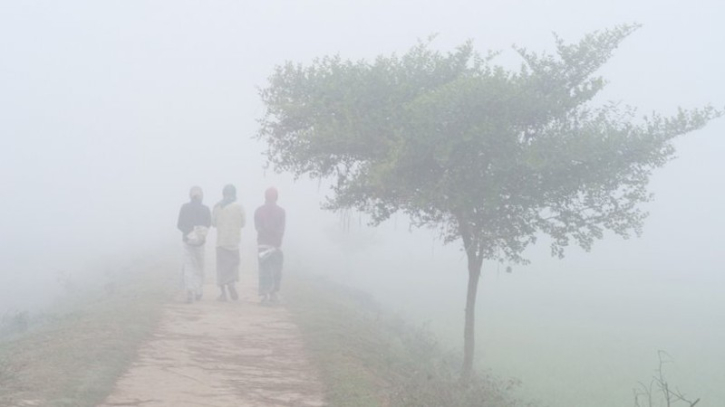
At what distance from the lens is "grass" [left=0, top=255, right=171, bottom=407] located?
9.04 metres

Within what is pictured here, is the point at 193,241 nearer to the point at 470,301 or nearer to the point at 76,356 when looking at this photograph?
the point at 470,301

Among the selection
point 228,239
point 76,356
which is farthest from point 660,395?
point 76,356

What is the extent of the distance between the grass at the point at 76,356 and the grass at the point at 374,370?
248 centimetres

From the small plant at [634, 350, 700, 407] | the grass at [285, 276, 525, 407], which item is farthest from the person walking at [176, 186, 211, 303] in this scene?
the small plant at [634, 350, 700, 407]

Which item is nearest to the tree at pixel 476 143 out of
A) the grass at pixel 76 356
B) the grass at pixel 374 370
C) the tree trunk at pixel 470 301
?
the tree trunk at pixel 470 301

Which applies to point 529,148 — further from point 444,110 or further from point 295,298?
point 295,298

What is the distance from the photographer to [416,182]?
14.3 m

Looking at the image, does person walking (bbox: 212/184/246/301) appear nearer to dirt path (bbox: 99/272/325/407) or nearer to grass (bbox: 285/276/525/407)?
grass (bbox: 285/276/525/407)

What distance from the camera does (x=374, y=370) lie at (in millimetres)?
12188

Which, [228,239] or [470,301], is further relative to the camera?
[228,239]

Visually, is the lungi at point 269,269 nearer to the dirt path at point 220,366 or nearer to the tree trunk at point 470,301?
the dirt path at point 220,366

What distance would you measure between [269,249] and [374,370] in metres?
7.02

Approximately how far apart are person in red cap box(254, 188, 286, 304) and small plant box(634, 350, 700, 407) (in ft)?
24.4

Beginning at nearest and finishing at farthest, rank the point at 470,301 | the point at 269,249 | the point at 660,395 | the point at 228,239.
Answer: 1. the point at 470,301
2. the point at 228,239
3. the point at 269,249
4. the point at 660,395
